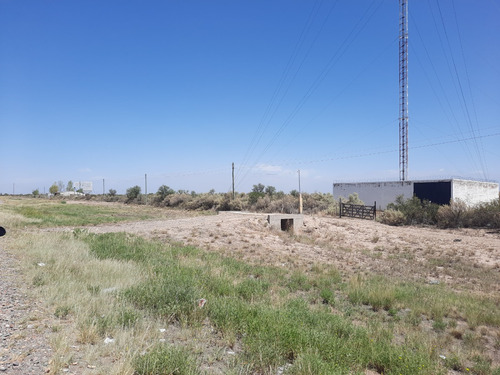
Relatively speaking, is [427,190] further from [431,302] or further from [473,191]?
[431,302]

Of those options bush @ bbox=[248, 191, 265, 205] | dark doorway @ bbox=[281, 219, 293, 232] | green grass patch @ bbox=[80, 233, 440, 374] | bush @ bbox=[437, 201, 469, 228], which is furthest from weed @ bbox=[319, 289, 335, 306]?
bush @ bbox=[248, 191, 265, 205]

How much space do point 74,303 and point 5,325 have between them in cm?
116

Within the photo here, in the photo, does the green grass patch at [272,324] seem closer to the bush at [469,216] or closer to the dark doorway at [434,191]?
the bush at [469,216]

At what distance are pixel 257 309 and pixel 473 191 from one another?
5240cm

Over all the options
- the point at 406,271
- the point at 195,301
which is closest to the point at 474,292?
the point at 406,271

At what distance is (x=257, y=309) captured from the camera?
22.6ft

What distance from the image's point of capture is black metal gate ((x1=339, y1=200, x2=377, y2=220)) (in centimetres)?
3622

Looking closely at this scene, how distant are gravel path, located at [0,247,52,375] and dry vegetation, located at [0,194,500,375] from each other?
0.63 feet

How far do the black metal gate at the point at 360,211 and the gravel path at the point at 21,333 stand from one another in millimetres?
33086

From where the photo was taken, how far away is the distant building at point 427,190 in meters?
45.0

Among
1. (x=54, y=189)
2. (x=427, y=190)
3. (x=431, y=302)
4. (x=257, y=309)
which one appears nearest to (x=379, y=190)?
(x=427, y=190)

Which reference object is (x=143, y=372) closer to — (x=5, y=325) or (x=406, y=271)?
(x=5, y=325)

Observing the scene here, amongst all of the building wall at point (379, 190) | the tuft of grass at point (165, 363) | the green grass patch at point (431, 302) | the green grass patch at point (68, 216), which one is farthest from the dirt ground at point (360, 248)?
the building wall at point (379, 190)

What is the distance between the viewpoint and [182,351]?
183 inches
